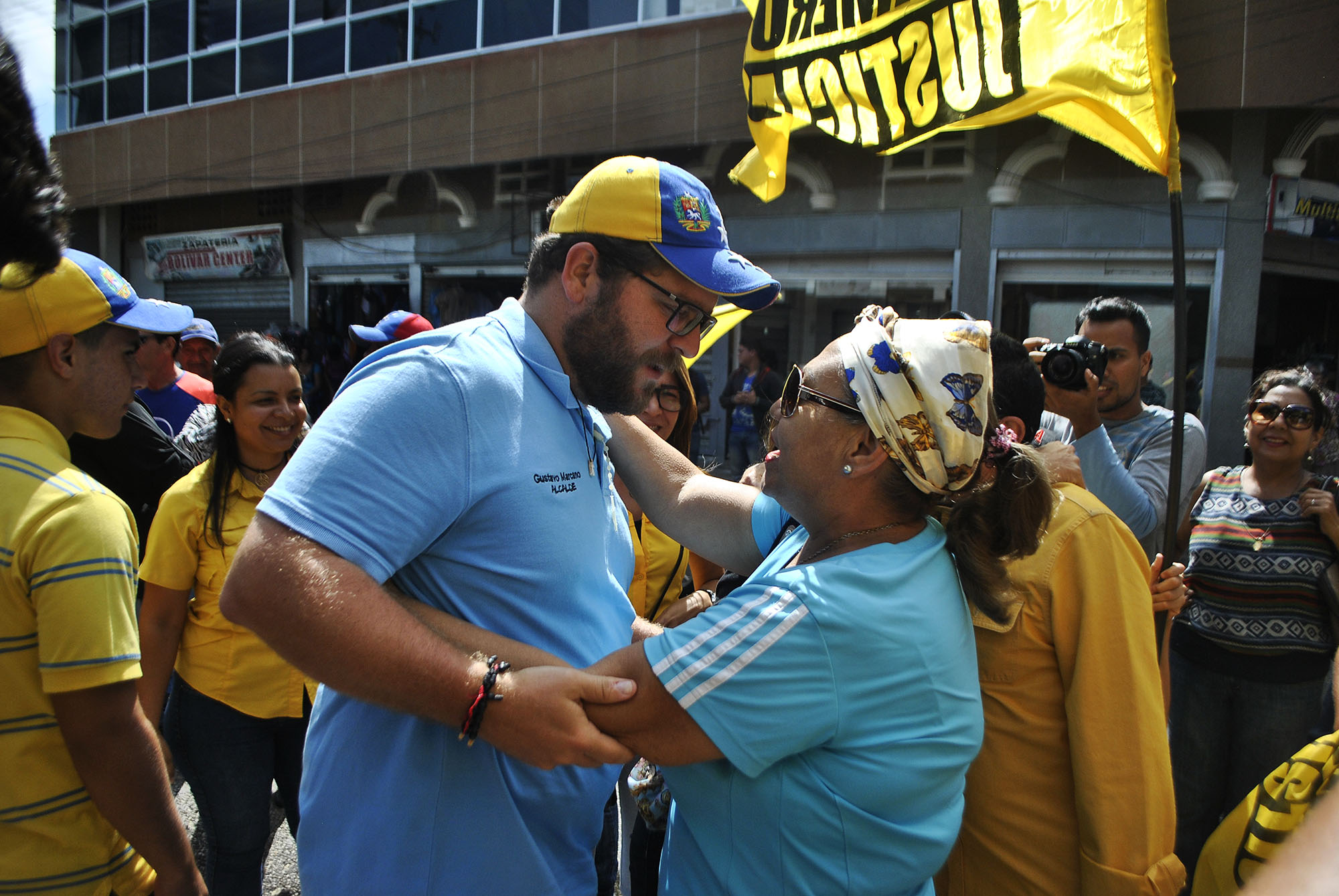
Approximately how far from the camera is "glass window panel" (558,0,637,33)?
11.6 meters

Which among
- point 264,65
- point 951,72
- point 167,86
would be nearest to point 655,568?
point 951,72

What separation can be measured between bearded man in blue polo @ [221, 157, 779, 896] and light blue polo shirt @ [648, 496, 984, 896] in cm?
19

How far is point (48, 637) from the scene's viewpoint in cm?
158

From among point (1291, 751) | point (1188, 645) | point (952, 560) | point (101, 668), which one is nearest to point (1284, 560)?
point (1188, 645)

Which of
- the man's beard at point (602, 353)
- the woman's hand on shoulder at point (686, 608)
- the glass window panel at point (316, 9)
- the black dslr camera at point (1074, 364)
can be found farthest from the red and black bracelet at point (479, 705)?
the glass window panel at point (316, 9)

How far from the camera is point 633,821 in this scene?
318cm

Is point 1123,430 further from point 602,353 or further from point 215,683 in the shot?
point 215,683

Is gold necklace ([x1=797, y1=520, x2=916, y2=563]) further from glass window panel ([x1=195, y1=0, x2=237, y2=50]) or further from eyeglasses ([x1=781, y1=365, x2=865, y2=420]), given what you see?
glass window panel ([x1=195, y1=0, x2=237, y2=50])

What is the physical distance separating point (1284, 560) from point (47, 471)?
420 centimetres

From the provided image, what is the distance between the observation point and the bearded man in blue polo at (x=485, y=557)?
128 cm

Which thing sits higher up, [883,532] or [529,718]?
[883,532]

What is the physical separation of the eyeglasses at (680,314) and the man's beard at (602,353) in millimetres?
46

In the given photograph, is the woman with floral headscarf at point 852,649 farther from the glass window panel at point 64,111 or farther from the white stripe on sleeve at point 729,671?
the glass window panel at point 64,111

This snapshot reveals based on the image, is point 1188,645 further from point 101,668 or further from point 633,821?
point 101,668
